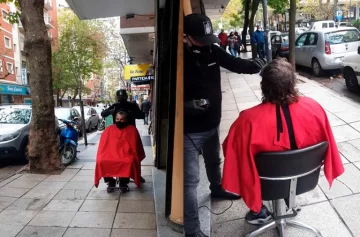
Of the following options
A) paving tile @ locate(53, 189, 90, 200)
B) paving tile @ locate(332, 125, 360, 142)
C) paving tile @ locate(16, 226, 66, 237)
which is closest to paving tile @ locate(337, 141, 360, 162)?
paving tile @ locate(332, 125, 360, 142)

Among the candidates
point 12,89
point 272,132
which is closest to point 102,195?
point 272,132

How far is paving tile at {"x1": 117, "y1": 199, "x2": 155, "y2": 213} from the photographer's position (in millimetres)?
4820

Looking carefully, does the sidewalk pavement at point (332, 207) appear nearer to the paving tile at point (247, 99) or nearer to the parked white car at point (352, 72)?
the paving tile at point (247, 99)

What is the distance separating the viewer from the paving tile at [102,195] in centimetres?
541

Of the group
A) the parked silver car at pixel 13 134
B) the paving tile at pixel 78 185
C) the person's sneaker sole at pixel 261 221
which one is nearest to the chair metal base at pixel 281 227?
the person's sneaker sole at pixel 261 221

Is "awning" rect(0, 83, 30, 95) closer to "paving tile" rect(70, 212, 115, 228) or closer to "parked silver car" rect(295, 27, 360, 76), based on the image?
"parked silver car" rect(295, 27, 360, 76)

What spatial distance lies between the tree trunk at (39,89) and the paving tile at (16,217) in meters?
2.63

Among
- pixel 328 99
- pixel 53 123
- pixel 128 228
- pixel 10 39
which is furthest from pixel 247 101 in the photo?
pixel 10 39

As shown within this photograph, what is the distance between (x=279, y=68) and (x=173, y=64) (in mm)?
908

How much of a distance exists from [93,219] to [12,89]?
26.5 m

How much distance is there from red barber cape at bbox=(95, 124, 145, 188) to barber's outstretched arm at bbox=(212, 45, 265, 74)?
9.10ft

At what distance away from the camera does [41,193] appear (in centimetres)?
564

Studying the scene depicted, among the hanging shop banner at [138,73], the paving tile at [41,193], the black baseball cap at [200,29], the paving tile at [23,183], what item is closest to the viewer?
the black baseball cap at [200,29]

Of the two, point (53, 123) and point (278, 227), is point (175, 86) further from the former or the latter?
point (53, 123)
